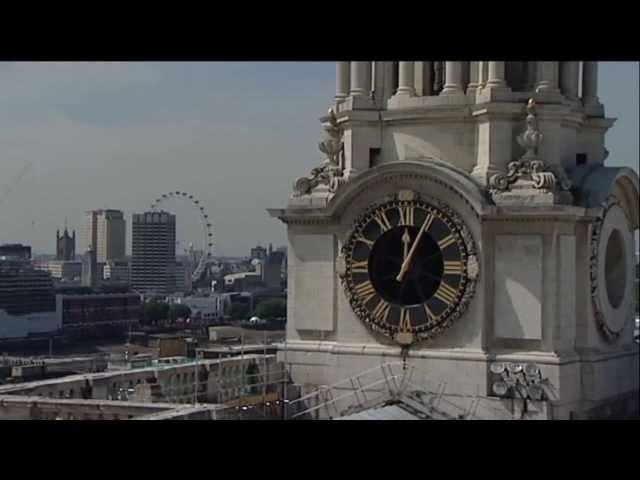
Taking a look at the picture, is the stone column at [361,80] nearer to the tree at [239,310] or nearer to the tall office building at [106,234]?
the tall office building at [106,234]

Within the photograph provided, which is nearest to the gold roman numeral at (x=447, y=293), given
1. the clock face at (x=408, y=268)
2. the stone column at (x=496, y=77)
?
the clock face at (x=408, y=268)

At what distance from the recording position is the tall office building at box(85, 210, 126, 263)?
60.0 metres

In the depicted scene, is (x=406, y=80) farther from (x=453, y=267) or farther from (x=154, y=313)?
(x=154, y=313)

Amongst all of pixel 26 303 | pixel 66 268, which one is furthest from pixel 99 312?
pixel 26 303

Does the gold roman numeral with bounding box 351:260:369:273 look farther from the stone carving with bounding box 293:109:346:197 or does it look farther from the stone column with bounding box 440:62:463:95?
the stone column with bounding box 440:62:463:95

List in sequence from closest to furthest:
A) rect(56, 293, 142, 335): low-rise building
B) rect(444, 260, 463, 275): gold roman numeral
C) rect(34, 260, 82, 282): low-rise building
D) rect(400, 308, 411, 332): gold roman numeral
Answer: rect(444, 260, 463, 275): gold roman numeral
rect(400, 308, 411, 332): gold roman numeral
rect(56, 293, 142, 335): low-rise building
rect(34, 260, 82, 282): low-rise building

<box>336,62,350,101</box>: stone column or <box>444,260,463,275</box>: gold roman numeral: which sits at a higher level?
<box>336,62,350,101</box>: stone column

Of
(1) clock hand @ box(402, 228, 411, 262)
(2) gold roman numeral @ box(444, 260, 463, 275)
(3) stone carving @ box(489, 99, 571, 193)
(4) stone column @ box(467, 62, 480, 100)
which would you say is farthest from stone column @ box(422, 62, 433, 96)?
(2) gold roman numeral @ box(444, 260, 463, 275)

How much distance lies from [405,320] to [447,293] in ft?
3.57

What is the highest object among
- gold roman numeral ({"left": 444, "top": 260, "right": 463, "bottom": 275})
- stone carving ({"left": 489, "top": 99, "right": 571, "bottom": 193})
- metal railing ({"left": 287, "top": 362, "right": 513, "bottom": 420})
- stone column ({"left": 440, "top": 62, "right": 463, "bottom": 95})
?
stone column ({"left": 440, "top": 62, "right": 463, "bottom": 95})

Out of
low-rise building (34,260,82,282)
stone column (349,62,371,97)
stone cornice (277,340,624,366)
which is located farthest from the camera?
low-rise building (34,260,82,282)

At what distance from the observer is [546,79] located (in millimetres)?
26734

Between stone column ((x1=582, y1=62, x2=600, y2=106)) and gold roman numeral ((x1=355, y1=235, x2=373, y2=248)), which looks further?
stone column ((x1=582, y1=62, x2=600, y2=106))
